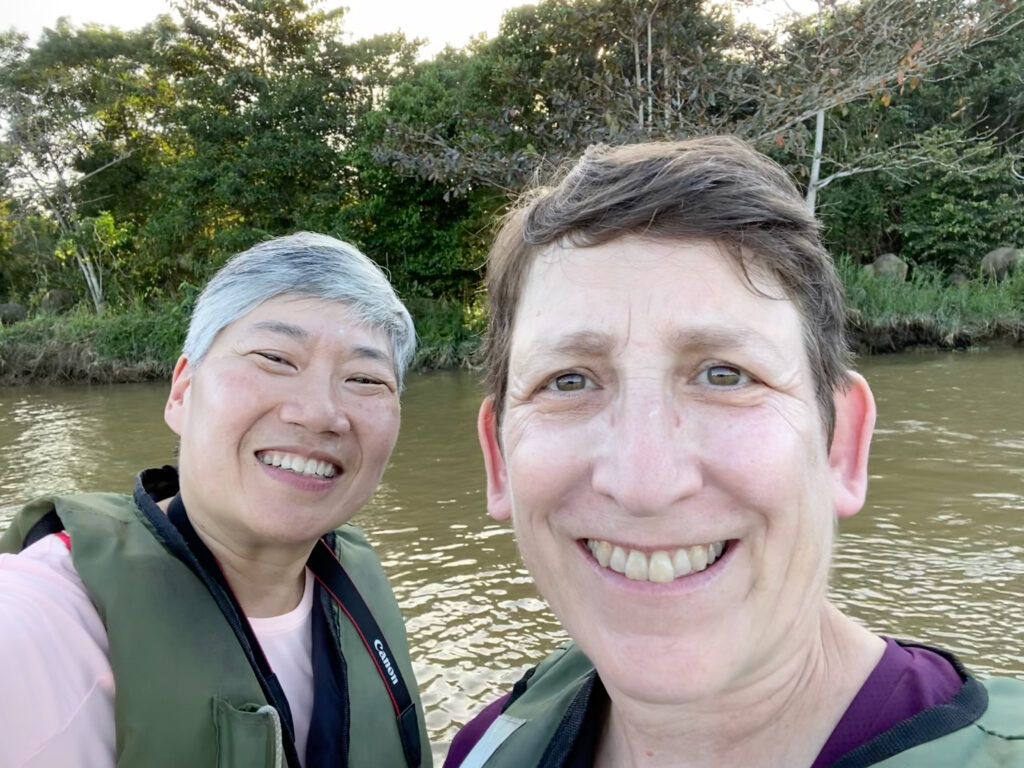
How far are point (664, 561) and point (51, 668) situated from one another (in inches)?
44.7

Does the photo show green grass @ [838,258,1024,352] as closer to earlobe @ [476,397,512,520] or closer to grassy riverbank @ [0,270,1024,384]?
grassy riverbank @ [0,270,1024,384]

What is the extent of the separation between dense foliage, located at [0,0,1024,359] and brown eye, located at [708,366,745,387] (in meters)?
12.5

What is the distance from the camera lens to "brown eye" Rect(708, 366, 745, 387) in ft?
3.44

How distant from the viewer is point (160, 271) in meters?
22.8

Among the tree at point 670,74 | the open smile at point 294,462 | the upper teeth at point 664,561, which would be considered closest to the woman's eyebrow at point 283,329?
the open smile at point 294,462

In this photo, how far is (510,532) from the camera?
6.10m

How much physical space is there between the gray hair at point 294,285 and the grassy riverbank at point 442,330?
1432cm

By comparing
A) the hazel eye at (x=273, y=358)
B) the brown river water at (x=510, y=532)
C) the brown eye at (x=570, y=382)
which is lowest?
the brown river water at (x=510, y=532)

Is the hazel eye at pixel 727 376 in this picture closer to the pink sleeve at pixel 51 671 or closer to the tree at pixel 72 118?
the pink sleeve at pixel 51 671

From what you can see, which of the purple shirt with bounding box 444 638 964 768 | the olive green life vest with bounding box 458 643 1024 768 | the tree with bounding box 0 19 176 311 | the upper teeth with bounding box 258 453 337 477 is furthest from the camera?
the tree with bounding box 0 19 176 311

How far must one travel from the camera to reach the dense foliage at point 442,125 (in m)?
13.1

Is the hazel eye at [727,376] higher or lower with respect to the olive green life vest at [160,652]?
higher

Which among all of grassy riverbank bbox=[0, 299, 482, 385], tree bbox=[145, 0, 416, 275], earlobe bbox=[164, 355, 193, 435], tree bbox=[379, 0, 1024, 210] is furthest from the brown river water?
tree bbox=[145, 0, 416, 275]

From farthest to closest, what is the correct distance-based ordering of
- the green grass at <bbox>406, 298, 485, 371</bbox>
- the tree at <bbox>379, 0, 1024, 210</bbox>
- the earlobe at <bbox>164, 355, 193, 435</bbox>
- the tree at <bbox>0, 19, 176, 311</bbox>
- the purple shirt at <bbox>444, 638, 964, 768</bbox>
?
the tree at <bbox>0, 19, 176, 311</bbox> → the green grass at <bbox>406, 298, 485, 371</bbox> → the tree at <bbox>379, 0, 1024, 210</bbox> → the earlobe at <bbox>164, 355, 193, 435</bbox> → the purple shirt at <bbox>444, 638, 964, 768</bbox>
